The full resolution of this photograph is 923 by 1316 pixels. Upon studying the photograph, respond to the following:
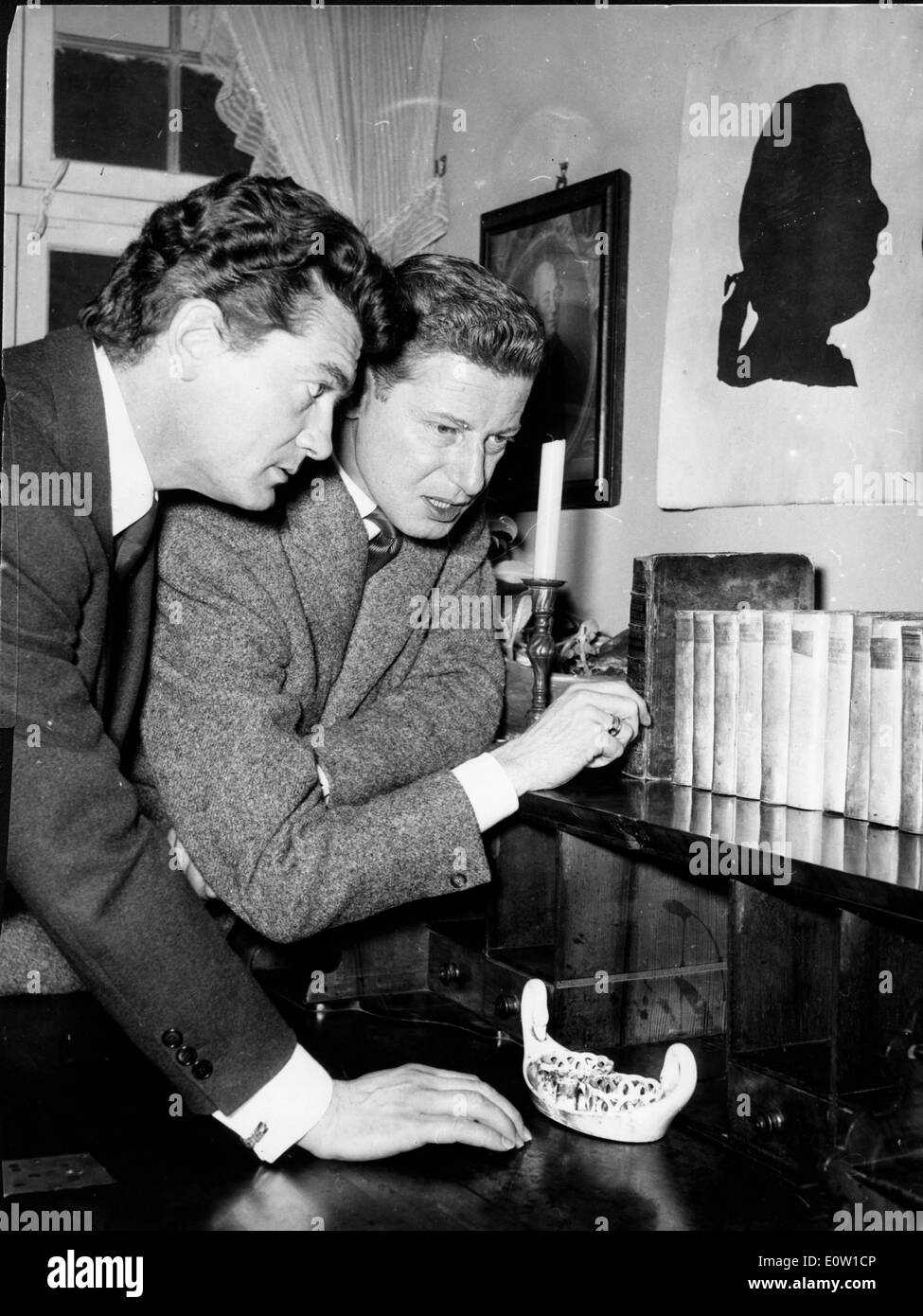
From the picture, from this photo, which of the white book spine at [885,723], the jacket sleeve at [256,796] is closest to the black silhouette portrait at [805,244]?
the white book spine at [885,723]

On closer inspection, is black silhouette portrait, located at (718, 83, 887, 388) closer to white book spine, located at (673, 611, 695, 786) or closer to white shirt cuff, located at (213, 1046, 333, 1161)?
white book spine, located at (673, 611, 695, 786)

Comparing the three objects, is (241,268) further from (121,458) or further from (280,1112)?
(280,1112)

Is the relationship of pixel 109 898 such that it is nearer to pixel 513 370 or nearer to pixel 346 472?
pixel 346 472

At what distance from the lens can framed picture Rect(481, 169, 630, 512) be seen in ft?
8.29

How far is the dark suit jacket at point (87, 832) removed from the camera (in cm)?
121

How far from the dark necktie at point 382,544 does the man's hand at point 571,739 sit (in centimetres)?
40

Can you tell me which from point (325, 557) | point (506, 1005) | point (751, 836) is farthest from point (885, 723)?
point (325, 557)

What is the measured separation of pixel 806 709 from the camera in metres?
1.50

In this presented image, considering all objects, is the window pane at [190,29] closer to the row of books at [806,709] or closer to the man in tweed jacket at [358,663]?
the man in tweed jacket at [358,663]

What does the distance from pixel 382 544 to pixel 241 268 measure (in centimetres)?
58

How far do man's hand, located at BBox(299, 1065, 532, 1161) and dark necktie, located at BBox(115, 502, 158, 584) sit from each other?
67 cm

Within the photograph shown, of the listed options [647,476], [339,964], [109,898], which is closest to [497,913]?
[339,964]

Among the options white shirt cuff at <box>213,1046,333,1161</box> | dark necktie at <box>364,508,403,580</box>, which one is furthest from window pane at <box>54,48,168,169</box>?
white shirt cuff at <box>213,1046,333,1161</box>

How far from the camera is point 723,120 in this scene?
2172 millimetres
